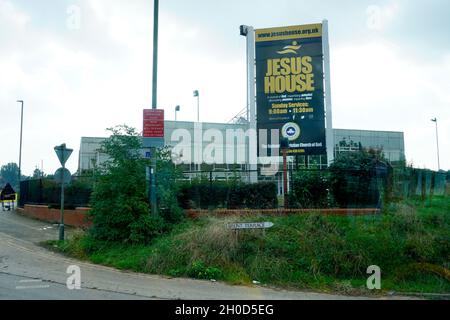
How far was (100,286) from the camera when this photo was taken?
8289 millimetres

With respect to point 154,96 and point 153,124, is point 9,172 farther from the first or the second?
point 153,124

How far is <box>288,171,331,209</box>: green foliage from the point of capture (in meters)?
12.9

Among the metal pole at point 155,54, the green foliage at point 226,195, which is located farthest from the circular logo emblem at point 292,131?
the metal pole at point 155,54

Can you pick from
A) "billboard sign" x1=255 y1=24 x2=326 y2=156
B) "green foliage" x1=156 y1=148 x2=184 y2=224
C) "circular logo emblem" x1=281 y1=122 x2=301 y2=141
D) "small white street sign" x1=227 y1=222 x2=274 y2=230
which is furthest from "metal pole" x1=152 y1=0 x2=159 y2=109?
"circular logo emblem" x1=281 y1=122 x2=301 y2=141

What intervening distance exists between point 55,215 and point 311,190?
12992 mm

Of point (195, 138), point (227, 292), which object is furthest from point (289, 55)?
point (195, 138)

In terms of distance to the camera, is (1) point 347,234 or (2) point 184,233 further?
(2) point 184,233

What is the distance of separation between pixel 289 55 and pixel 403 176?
7.18 metres

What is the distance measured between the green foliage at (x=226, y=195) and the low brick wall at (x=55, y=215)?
3.85m

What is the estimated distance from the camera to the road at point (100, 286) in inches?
297

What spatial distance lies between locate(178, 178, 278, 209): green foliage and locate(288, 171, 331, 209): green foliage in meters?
0.68

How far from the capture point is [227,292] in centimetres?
796
